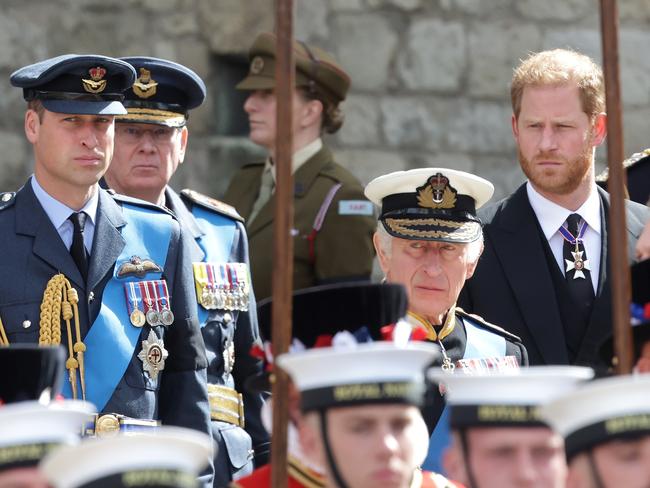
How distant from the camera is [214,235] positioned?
6531 millimetres

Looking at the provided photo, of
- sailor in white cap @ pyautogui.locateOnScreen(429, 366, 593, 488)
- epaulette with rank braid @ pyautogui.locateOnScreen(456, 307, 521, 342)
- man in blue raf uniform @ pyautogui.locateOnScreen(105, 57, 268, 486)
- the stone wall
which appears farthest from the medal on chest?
the stone wall

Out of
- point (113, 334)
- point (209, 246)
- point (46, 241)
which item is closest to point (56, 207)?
point (46, 241)

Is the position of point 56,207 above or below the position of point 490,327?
above

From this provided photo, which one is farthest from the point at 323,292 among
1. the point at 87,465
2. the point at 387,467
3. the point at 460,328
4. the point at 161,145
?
the point at 161,145

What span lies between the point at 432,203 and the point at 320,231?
1715mm

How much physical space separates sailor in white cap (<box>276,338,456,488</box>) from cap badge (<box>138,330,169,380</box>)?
1.36 meters

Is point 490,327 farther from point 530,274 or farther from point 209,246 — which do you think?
point 209,246

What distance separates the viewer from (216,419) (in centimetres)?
621

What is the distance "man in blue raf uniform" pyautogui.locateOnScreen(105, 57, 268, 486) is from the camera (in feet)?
20.5

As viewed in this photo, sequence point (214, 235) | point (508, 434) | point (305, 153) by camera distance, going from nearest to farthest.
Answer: point (508, 434)
point (214, 235)
point (305, 153)

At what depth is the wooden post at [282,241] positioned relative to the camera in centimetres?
465

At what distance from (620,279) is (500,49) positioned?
180 inches

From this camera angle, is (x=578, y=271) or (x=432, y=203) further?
(x=578, y=271)

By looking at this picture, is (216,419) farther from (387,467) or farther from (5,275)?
(387,467)
